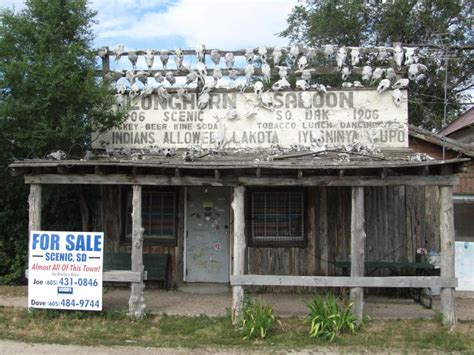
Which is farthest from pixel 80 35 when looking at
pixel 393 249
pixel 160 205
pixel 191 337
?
pixel 393 249

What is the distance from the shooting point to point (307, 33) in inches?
1021

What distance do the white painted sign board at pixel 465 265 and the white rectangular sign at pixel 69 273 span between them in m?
7.60

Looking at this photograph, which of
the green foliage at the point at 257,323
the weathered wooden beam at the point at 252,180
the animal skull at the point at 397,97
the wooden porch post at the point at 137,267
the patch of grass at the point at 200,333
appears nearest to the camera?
the patch of grass at the point at 200,333

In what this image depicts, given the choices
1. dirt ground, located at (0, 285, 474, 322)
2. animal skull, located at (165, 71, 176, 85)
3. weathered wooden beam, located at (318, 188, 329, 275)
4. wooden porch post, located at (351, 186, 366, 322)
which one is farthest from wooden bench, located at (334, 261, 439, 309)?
animal skull, located at (165, 71, 176, 85)

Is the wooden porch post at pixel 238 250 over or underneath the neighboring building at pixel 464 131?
underneath

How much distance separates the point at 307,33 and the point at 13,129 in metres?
18.8

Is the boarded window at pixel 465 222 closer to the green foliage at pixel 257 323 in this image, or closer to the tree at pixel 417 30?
the green foliage at pixel 257 323

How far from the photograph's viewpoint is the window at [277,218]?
11312 mm

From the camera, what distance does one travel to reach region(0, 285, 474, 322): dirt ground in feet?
30.6

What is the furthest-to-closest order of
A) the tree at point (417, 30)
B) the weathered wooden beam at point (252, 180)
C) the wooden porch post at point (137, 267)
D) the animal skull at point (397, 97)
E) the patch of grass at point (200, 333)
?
the tree at point (417, 30) < the animal skull at point (397, 97) < the wooden porch post at point (137, 267) < the weathered wooden beam at point (252, 180) < the patch of grass at point (200, 333)

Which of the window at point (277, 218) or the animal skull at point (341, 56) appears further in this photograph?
the window at point (277, 218)

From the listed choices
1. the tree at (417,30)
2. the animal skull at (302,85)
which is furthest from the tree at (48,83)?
the tree at (417,30)

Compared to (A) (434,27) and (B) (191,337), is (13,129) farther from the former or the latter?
(A) (434,27)

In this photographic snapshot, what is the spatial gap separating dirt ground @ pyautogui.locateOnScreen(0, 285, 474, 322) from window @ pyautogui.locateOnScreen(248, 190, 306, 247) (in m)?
1.22
